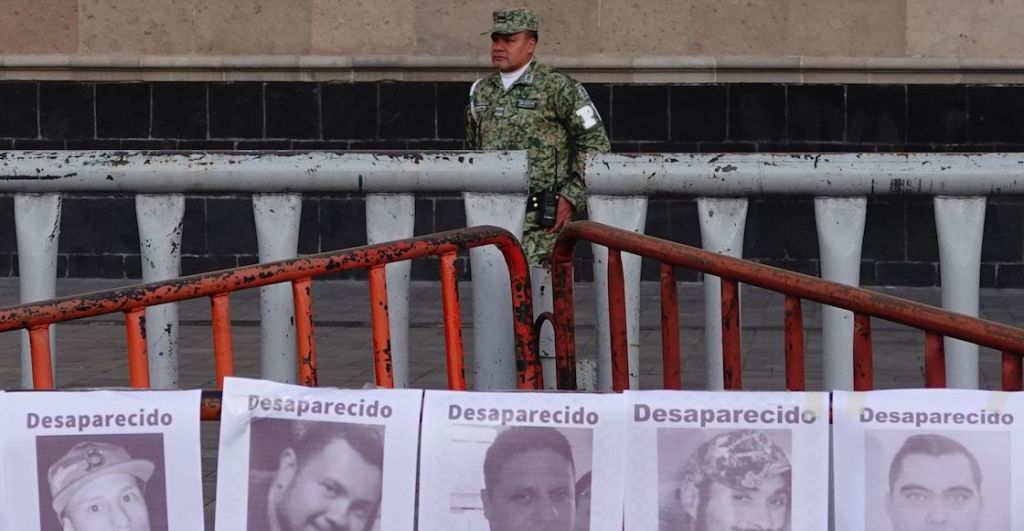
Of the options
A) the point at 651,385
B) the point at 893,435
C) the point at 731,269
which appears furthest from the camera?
the point at 651,385

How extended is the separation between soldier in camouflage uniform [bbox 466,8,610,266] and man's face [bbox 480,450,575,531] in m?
3.34

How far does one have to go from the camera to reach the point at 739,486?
11.5 feet

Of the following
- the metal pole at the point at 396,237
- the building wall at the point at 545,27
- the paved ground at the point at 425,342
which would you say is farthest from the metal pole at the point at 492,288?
the building wall at the point at 545,27

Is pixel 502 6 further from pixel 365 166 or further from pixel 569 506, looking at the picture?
pixel 569 506

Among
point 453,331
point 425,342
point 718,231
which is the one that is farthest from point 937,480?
point 425,342

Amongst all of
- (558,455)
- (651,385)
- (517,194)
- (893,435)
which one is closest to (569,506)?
(558,455)

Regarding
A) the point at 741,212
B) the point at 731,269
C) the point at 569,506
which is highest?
the point at 741,212

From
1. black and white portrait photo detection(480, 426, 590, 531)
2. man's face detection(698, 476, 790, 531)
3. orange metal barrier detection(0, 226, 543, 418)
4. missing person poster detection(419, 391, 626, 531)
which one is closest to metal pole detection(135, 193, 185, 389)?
orange metal barrier detection(0, 226, 543, 418)

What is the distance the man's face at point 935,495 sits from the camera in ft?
11.3

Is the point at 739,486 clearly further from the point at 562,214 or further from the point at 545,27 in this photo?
the point at 545,27

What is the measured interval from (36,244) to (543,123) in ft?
8.52

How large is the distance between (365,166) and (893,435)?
2.03 m

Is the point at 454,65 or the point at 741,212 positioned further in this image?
the point at 454,65

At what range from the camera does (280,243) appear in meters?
5.06
